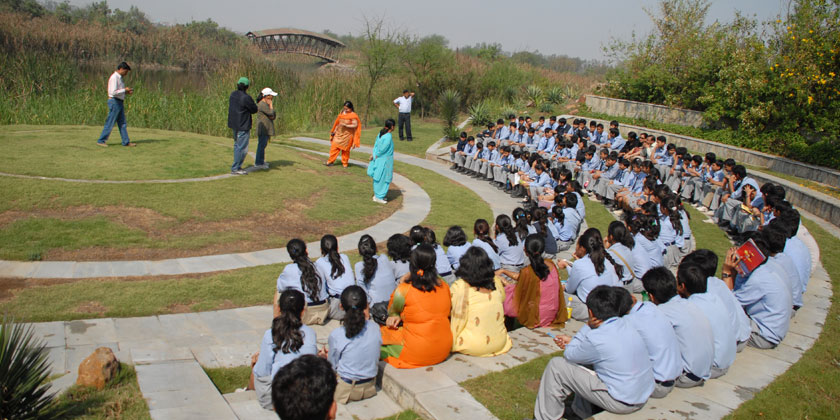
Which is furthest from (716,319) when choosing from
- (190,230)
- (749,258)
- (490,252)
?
(190,230)

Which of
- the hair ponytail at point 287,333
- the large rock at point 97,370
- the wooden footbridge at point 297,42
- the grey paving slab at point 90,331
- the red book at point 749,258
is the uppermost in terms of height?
the wooden footbridge at point 297,42

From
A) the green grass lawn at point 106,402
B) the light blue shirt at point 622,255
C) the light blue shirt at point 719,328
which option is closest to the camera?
the green grass lawn at point 106,402

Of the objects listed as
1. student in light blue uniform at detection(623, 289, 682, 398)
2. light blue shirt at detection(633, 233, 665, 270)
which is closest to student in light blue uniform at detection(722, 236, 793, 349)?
light blue shirt at detection(633, 233, 665, 270)

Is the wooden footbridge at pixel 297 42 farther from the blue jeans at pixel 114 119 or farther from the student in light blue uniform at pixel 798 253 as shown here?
the student in light blue uniform at pixel 798 253

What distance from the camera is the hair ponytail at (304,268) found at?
20.6 feet

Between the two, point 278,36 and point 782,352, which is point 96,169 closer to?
point 782,352

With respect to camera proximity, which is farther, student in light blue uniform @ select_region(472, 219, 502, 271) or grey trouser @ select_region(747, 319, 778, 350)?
student in light blue uniform @ select_region(472, 219, 502, 271)

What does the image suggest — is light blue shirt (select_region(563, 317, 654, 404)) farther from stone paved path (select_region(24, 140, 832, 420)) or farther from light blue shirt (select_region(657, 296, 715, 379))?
light blue shirt (select_region(657, 296, 715, 379))

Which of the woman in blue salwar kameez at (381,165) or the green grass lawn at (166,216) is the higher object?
the woman in blue salwar kameez at (381,165)

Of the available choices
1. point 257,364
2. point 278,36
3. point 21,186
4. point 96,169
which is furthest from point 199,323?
point 278,36

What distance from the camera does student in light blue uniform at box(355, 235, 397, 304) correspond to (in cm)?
649

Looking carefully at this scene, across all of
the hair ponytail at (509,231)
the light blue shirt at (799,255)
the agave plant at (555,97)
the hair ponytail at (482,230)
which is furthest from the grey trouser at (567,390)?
the agave plant at (555,97)

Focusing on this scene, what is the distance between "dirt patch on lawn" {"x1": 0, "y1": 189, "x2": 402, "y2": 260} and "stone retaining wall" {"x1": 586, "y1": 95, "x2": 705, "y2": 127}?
1490 cm

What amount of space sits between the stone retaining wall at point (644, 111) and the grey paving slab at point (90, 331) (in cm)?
1981
